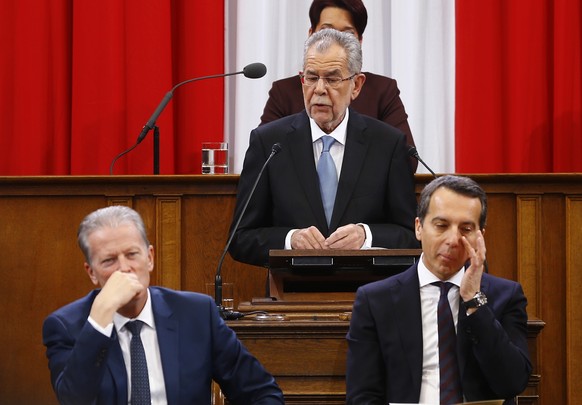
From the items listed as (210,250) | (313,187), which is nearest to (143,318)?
(313,187)

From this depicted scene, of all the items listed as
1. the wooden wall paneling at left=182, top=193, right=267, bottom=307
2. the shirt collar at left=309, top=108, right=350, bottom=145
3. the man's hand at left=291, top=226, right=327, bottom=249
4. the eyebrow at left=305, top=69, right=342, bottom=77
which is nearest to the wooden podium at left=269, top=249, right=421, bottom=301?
the man's hand at left=291, top=226, right=327, bottom=249

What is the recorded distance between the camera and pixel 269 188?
4.11 metres

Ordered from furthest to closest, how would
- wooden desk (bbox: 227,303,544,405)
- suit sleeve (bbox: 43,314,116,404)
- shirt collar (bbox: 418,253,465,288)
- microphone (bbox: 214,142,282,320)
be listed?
microphone (bbox: 214,142,282,320), wooden desk (bbox: 227,303,544,405), shirt collar (bbox: 418,253,465,288), suit sleeve (bbox: 43,314,116,404)

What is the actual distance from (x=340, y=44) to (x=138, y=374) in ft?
6.11

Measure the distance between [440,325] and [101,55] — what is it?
3109mm

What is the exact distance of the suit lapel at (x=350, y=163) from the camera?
13.3 feet

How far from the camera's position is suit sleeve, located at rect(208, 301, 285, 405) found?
2805 millimetres

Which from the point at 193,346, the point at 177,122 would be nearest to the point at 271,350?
the point at 193,346

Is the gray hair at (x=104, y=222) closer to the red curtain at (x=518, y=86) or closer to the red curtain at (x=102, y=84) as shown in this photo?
the red curtain at (x=102, y=84)

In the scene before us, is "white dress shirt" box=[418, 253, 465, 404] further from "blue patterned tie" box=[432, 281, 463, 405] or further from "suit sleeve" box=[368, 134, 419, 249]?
"suit sleeve" box=[368, 134, 419, 249]

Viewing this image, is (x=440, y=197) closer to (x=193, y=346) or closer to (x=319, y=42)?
(x=193, y=346)

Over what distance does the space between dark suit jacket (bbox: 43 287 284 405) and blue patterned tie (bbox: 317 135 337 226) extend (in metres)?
1.32

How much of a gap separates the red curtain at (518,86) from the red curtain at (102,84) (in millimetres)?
1278

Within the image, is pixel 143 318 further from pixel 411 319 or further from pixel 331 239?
pixel 331 239
